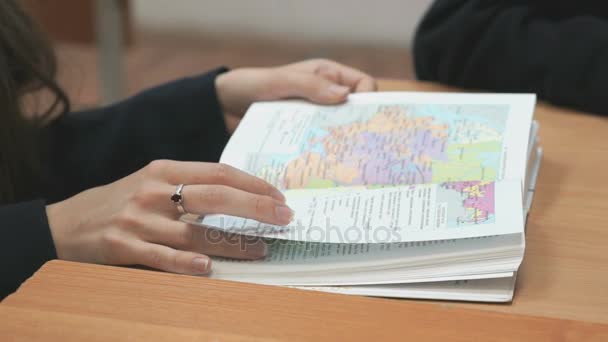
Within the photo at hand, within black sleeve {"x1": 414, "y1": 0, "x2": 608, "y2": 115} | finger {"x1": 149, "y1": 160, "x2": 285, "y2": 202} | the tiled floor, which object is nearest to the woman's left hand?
black sleeve {"x1": 414, "y1": 0, "x2": 608, "y2": 115}

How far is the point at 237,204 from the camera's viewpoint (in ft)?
1.80

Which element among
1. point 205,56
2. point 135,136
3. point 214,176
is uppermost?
point 214,176

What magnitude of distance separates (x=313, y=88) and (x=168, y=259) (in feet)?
1.03

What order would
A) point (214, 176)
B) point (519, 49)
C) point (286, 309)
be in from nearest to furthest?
point (286, 309)
point (214, 176)
point (519, 49)

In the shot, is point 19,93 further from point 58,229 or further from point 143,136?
point 58,229

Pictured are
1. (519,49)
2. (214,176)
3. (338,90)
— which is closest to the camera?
(214,176)

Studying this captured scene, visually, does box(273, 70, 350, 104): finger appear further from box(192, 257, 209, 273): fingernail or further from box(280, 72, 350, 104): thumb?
box(192, 257, 209, 273): fingernail

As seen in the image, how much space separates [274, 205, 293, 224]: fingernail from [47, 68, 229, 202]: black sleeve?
0.36 meters

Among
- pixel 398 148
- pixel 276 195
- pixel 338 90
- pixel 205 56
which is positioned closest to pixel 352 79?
pixel 338 90

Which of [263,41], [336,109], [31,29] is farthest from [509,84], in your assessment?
[263,41]

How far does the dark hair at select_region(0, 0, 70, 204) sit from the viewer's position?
845 mm

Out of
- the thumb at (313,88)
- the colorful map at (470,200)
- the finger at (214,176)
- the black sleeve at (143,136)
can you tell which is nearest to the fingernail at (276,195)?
the finger at (214,176)

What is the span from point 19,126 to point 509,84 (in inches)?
23.5

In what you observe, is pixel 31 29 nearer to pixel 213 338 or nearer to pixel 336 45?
pixel 213 338
